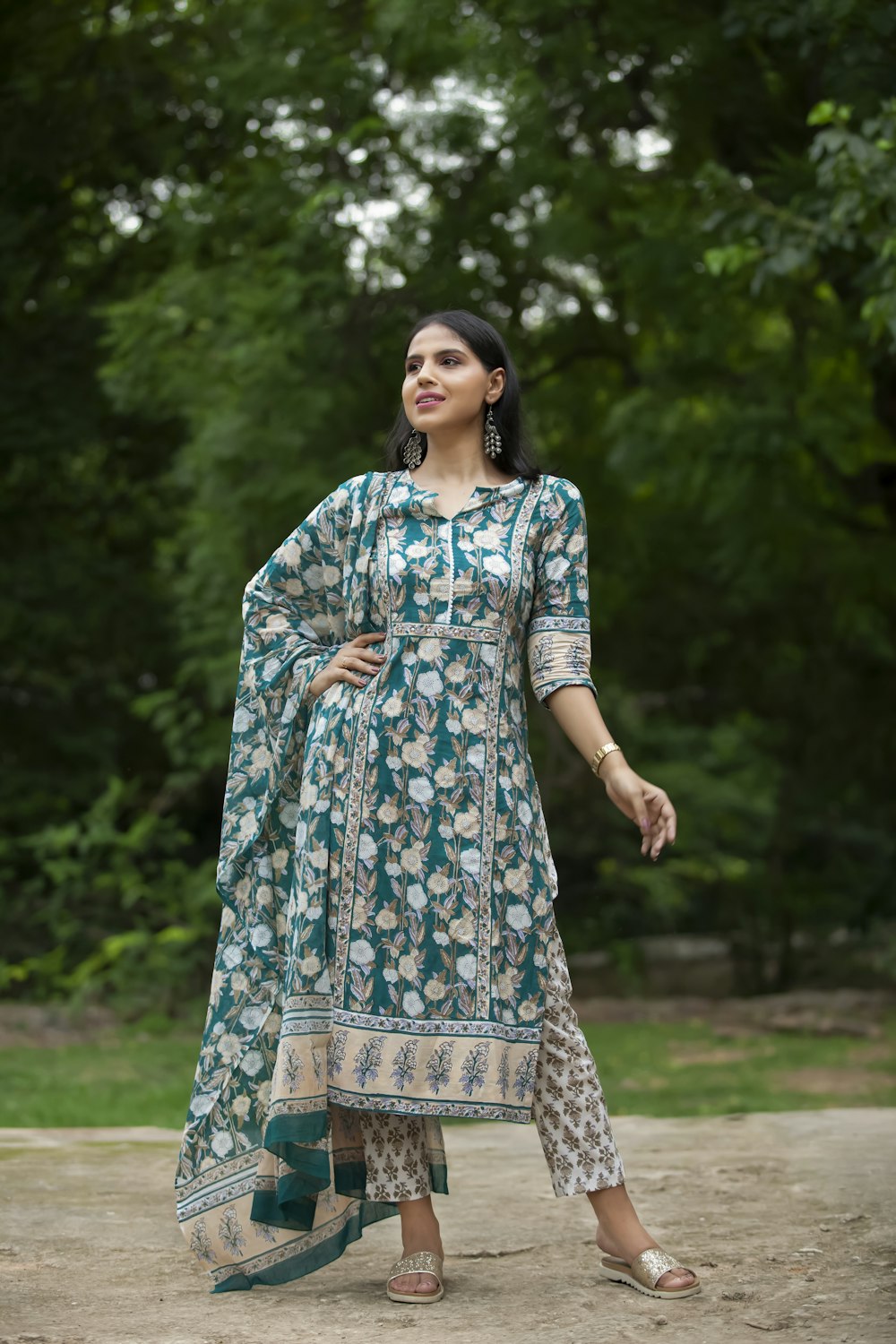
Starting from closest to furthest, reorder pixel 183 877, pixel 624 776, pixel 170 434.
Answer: pixel 624 776
pixel 183 877
pixel 170 434

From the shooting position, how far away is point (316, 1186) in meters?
2.87

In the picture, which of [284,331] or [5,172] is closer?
[284,331]

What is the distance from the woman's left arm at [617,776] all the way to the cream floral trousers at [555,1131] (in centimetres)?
32

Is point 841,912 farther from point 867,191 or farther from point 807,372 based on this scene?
point 867,191

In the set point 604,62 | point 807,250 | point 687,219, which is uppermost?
point 604,62

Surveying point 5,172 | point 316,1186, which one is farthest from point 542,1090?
point 5,172

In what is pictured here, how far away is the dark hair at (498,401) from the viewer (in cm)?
307

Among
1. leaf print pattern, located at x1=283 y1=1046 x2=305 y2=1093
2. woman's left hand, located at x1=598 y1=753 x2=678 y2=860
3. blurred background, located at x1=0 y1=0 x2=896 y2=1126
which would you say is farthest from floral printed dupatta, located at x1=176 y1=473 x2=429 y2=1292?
blurred background, located at x1=0 y1=0 x2=896 y2=1126

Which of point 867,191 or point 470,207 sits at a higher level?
point 470,207

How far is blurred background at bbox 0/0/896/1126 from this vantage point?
7.50 meters

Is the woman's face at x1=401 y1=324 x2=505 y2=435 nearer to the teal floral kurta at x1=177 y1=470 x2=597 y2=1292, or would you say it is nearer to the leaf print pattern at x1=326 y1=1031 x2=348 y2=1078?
the teal floral kurta at x1=177 y1=470 x2=597 y2=1292

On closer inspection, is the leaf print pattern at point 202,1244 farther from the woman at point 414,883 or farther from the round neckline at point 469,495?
the round neckline at point 469,495

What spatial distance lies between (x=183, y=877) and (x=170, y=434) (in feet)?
11.8

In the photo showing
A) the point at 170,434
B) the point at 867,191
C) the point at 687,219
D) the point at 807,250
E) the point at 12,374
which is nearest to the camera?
the point at 867,191
